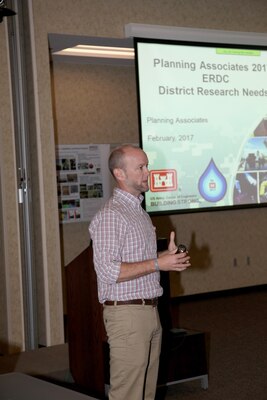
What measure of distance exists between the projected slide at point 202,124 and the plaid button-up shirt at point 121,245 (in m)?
3.10

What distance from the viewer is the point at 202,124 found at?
655cm

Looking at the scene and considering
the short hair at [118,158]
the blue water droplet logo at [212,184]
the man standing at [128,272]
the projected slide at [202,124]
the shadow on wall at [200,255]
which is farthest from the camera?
the shadow on wall at [200,255]

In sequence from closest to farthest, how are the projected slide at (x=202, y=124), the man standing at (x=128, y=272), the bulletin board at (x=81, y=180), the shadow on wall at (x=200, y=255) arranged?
the man standing at (x=128, y=272) → the projected slide at (x=202, y=124) → the bulletin board at (x=81, y=180) → the shadow on wall at (x=200, y=255)

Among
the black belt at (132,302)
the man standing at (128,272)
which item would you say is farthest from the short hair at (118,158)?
the black belt at (132,302)

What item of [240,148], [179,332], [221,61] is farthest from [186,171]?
[179,332]

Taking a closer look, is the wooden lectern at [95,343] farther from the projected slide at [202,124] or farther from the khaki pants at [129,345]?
the projected slide at [202,124]

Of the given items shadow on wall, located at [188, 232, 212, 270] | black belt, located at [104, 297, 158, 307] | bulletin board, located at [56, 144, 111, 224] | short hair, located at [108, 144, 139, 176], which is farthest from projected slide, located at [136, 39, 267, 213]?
black belt, located at [104, 297, 158, 307]

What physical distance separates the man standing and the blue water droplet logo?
11.4ft

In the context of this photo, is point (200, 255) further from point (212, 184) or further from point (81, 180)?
point (81, 180)

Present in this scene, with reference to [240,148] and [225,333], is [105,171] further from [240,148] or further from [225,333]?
[225,333]

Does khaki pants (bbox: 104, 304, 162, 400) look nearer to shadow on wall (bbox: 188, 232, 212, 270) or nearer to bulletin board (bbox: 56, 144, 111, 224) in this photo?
bulletin board (bbox: 56, 144, 111, 224)

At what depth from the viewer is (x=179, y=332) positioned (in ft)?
15.0

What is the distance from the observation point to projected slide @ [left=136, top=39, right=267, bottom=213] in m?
6.22

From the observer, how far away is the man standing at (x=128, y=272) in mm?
2949
